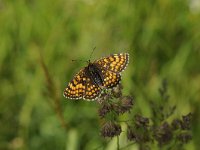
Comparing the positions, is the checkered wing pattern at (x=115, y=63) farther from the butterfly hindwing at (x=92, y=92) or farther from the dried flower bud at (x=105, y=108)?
the dried flower bud at (x=105, y=108)

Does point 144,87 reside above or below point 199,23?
below

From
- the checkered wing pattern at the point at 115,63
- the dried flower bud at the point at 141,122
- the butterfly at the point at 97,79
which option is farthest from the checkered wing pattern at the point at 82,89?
the dried flower bud at the point at 141,122

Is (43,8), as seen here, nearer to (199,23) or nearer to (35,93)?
(35,93)

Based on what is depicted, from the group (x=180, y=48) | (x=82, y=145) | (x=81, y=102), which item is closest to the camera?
(x=82, y=145)

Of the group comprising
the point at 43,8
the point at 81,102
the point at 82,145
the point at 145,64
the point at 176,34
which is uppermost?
the point at 43,8

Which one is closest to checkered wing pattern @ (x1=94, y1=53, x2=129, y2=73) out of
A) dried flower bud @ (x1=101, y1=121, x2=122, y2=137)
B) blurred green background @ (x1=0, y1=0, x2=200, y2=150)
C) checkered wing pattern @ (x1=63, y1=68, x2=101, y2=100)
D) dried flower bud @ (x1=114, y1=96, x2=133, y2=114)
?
checkered wing pattern @ (x1=63, y1=68, x2=101, y2=100)

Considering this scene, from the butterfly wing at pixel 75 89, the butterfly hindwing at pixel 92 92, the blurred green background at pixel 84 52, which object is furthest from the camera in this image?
the blurred green background at pixel 84 52

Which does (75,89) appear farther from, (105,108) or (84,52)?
(84,52)

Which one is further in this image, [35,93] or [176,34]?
[176,34]

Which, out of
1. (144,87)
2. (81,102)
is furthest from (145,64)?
(81,102)
